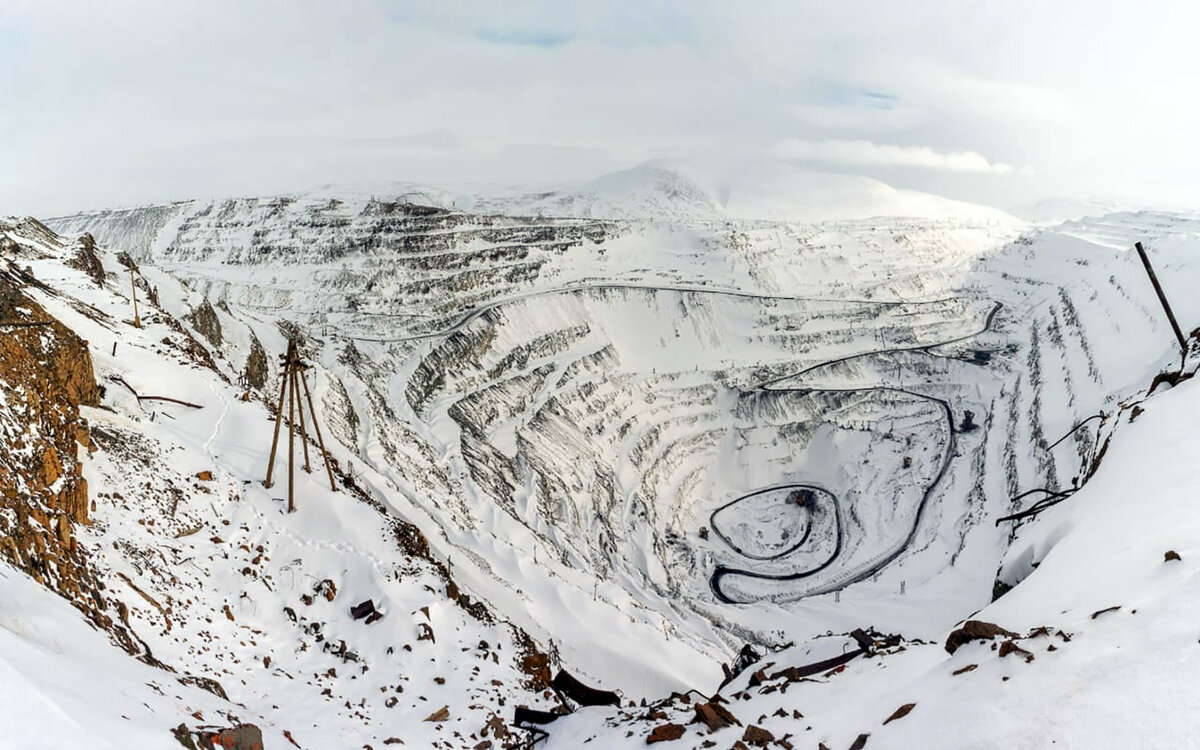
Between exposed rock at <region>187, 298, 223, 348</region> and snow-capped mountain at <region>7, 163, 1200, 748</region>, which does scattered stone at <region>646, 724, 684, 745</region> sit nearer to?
snow-capped mountain at <region>7, 163, 1200, 748</region>

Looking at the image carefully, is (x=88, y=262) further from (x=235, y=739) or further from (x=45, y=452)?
(x=235, y=739)

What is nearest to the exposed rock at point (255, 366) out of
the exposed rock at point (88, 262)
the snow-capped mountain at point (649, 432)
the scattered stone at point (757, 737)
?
the snow-capped mountain at point (649, 432)

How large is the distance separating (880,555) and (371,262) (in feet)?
218

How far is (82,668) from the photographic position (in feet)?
28.4

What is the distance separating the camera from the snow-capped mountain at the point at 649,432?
49.3 ft

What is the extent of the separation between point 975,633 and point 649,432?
6856 cm

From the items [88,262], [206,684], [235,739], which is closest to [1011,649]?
[235,739]

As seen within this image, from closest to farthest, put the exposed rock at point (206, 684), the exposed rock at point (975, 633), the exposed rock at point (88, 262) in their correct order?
the exposed rock at point (975, 633) < the exposed rock at point (206, 684) < the exposed rock at point (88, 262)

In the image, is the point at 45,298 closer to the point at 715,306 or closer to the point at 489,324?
the point at 489,324

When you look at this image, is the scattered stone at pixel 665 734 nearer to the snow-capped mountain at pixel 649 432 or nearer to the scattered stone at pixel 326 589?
the snow-capped mountain at pixel 649 432

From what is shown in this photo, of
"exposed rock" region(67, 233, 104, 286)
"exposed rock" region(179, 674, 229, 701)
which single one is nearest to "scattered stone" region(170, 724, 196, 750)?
"exposed rock" region(179, 674, 229, 701)

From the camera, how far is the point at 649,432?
77.2m

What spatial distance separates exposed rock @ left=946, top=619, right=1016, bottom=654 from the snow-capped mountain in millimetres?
462

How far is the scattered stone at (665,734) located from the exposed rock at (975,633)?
4.56 metres
